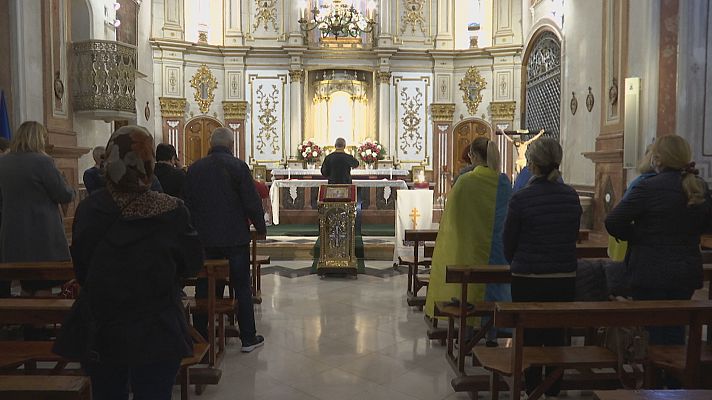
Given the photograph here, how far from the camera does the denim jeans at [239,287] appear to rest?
486 cm

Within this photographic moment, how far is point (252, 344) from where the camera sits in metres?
5.14

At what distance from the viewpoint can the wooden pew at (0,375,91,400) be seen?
7.31 ft

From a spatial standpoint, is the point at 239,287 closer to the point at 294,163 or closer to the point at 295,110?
the point at 294,163

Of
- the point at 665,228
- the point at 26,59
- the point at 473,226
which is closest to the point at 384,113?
the point at 26,59

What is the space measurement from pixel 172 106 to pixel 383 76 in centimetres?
527

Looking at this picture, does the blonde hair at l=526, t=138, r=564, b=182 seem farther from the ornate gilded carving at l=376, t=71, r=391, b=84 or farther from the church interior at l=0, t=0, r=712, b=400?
the ornate gilded carving at l=376, t=71, r=391, b=84

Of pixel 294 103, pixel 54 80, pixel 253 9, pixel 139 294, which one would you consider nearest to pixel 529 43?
pixel 294 103

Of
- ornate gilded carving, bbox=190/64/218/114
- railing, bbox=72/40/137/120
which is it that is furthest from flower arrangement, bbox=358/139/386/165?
railing, bbox=72/40/137/120

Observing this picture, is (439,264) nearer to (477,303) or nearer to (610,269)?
(477,303)

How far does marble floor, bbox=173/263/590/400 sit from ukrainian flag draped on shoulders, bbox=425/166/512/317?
622 mm

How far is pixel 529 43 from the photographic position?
1408 cm

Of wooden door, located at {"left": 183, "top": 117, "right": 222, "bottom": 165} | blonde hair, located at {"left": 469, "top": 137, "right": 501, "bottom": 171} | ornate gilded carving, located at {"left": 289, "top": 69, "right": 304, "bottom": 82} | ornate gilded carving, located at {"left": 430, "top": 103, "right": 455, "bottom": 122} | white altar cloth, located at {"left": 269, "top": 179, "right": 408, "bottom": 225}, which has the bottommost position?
white altar cloth, located at {"left": 269, "top": 179, "right": 408, "bottom": 225}

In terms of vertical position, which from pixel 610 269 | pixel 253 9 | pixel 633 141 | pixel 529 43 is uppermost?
pixel 253 9

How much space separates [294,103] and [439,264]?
37.3ft
